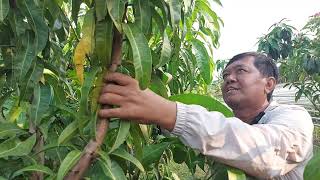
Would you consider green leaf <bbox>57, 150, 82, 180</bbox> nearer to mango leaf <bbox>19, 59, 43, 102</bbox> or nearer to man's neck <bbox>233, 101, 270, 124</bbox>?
mango leaf <bbox>19, 59, 43, 102</bbox>

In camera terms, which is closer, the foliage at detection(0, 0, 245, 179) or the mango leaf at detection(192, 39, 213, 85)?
the foliage at detection(0, 0, 245, 179)

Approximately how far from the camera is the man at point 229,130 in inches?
36.3

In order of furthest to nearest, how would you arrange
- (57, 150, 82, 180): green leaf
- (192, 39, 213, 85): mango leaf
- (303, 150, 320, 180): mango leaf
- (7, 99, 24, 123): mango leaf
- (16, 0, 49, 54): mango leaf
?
1. (192, 39, 213, 85): mango leaf
2. (7, 99, 24, 123): mango leaf
3. (16, 0, 49, 54): mango leaf
4. (57, 150, 82, 180): green leaf
5. (303, 150, 320, 180): mango leaf

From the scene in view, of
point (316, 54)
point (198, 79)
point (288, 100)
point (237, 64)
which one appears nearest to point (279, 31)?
point (316, 54)

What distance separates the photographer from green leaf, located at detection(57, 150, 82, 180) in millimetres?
826

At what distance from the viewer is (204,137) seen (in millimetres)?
1035

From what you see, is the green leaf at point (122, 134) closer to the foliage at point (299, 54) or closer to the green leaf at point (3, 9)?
the green leaf at point (3, 9)

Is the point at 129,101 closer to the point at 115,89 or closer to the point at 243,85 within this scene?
the point at 115,89

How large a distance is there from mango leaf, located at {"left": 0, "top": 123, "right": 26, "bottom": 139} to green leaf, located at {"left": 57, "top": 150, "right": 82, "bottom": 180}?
19 centimetres

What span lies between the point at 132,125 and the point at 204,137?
0.18m

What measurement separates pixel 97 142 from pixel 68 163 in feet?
0.26

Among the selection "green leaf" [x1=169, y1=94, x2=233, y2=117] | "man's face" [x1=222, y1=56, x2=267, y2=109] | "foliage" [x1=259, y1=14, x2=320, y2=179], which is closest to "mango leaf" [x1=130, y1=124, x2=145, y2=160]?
"green leaf" [x1=169, y1=94, x2=233, y2=117]

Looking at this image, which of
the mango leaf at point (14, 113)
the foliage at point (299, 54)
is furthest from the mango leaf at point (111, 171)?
the foliage at point (299, 54)

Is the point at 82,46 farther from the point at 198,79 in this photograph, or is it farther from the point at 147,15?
the point at 198,79
